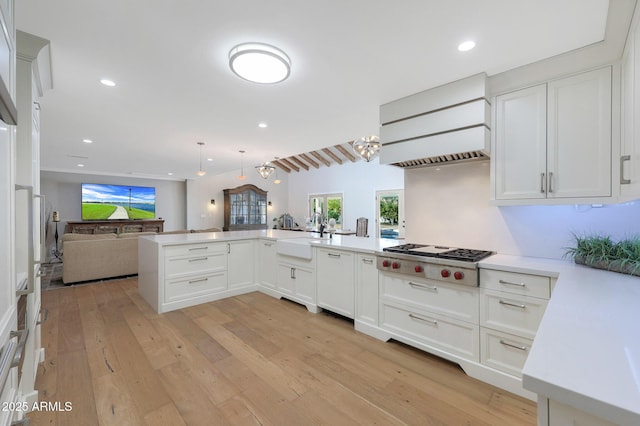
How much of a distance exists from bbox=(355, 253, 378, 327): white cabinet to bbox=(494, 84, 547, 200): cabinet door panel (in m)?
1.23

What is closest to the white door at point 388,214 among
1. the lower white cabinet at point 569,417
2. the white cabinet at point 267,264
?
the white cabinet at point 267,264

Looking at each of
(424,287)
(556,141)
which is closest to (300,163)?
(424,287)

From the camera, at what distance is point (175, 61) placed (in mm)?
2082

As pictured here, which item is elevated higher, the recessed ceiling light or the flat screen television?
the recessed ceiling light

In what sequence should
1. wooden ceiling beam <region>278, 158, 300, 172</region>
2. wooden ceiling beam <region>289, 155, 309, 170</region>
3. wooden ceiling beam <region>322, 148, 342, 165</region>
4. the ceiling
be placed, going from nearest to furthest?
the ceiling → wooden ceiling beam <region>322, 148, 342, 165</region> → wooden ceiling beam <region>289, 155, 309, 170</region> → wooden ceiling beam <region>278, 158, 300, 172</region>

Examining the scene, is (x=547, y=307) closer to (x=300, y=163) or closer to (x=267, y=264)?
(x=267, y=264)

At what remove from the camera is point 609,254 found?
169cm

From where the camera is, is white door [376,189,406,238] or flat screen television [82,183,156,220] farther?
white door [376,189,406,238]

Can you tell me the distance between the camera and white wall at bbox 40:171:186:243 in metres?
7.12

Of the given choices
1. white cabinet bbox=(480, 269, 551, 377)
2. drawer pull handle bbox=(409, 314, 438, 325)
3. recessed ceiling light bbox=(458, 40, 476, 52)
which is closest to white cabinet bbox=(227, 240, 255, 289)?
drawer pull handle bbox=(409, 314, 438, 325)

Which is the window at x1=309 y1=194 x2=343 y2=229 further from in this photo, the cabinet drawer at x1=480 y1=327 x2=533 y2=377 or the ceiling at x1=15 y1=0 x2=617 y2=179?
the cabinet drawer at x1=480 y1=327 x2=533 y2=377

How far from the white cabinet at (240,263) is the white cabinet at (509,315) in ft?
9.86

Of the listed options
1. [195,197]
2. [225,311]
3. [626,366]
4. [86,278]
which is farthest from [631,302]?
[195,197]

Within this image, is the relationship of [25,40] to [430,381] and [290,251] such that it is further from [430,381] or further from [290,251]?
[430,381]
